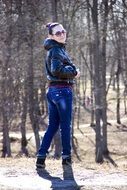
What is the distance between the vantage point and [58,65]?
6.70 m

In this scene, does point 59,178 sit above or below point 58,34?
below

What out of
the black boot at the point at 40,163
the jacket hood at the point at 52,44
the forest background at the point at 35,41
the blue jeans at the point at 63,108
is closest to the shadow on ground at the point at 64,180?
the black boot at the point at 40,163

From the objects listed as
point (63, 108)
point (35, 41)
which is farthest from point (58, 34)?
point (35, 41)

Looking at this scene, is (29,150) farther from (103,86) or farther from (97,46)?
(97,46)

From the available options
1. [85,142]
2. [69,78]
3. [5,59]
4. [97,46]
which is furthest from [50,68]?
[85,142]

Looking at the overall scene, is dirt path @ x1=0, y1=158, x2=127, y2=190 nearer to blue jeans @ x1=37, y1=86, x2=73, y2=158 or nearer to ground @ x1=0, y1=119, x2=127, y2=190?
ground @ x1=0, y1=119, x2=127, y2=190

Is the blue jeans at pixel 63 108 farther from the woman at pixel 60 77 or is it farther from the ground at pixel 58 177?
the ground at pixel 58 177

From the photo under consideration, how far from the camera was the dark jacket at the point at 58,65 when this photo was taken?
6703 mm

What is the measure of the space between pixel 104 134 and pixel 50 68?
2306 cm

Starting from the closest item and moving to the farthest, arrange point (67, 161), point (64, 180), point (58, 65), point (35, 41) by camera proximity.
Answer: point (64, 180), point (58, 65), point (67, 161), point (35, 41)

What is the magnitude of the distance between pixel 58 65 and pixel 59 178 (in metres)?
1.47

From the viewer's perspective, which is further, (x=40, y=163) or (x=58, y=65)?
(x=40, y=163)

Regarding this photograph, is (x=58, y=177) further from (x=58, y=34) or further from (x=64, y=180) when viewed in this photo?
(x=58, y=34)

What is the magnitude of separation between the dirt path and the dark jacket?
4.14 ft
